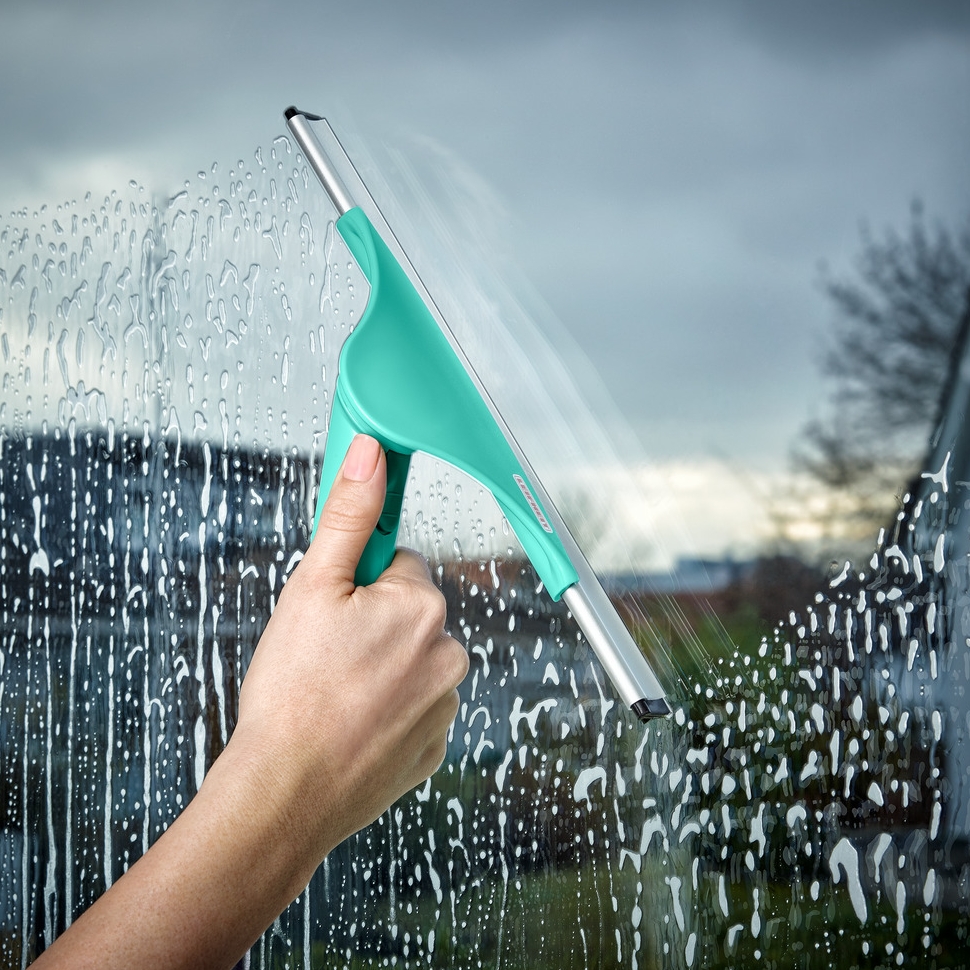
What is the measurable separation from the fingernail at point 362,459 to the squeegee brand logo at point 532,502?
8 cm

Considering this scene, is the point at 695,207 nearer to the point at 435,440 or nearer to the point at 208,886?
the point at 435,440

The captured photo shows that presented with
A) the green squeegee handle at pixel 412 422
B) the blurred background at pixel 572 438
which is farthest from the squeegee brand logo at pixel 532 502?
the blurred background at pixel 572 438

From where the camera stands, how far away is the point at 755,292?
1.72 ft

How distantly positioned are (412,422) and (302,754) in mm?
157

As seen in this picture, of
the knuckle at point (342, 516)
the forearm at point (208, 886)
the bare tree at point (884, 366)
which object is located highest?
the bare tree at point (884, 366)

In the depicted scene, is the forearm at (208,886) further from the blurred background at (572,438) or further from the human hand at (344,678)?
the blurred background at (572,438)

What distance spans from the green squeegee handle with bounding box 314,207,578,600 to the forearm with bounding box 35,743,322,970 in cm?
12

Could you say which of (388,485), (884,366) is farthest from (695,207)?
(388,485)

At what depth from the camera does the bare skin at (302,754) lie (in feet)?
1.02

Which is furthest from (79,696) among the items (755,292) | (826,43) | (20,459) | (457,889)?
(826,43)

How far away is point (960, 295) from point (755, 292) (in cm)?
11

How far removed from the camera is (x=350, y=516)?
0.39m

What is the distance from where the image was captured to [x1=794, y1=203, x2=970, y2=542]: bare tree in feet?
1.55

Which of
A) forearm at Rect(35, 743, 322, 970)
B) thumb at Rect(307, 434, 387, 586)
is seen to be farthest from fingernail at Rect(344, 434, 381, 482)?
forearm at Rect(35, 743, 322, 970)
